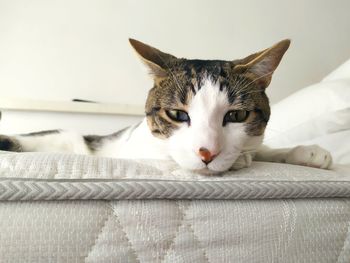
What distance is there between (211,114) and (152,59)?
0.22m

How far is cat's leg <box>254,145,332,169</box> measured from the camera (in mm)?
670

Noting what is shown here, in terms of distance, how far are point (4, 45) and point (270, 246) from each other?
1718 mm

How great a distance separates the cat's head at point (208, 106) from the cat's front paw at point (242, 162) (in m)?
0.01

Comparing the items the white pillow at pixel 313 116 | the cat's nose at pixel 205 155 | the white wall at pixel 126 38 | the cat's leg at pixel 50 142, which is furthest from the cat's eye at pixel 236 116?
the white wall at pixel 126 38

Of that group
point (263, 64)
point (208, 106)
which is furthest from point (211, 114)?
point (263, 64)

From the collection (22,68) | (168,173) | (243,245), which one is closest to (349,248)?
(243,245)

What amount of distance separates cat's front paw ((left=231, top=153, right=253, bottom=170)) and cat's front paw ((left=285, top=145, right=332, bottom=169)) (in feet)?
0.52

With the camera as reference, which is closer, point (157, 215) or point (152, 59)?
point (157, 215)

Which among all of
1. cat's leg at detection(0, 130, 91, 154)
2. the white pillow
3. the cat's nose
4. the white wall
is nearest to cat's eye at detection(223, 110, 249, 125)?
the cat's nose

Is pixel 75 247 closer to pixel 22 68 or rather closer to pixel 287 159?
pixel 287 159

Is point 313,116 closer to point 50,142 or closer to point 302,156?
point 302,156

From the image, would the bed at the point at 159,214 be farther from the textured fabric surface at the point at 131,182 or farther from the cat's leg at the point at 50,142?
the cat's leg at the point at 50,142

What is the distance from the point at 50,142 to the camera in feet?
3.68

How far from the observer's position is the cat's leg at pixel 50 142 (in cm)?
100
